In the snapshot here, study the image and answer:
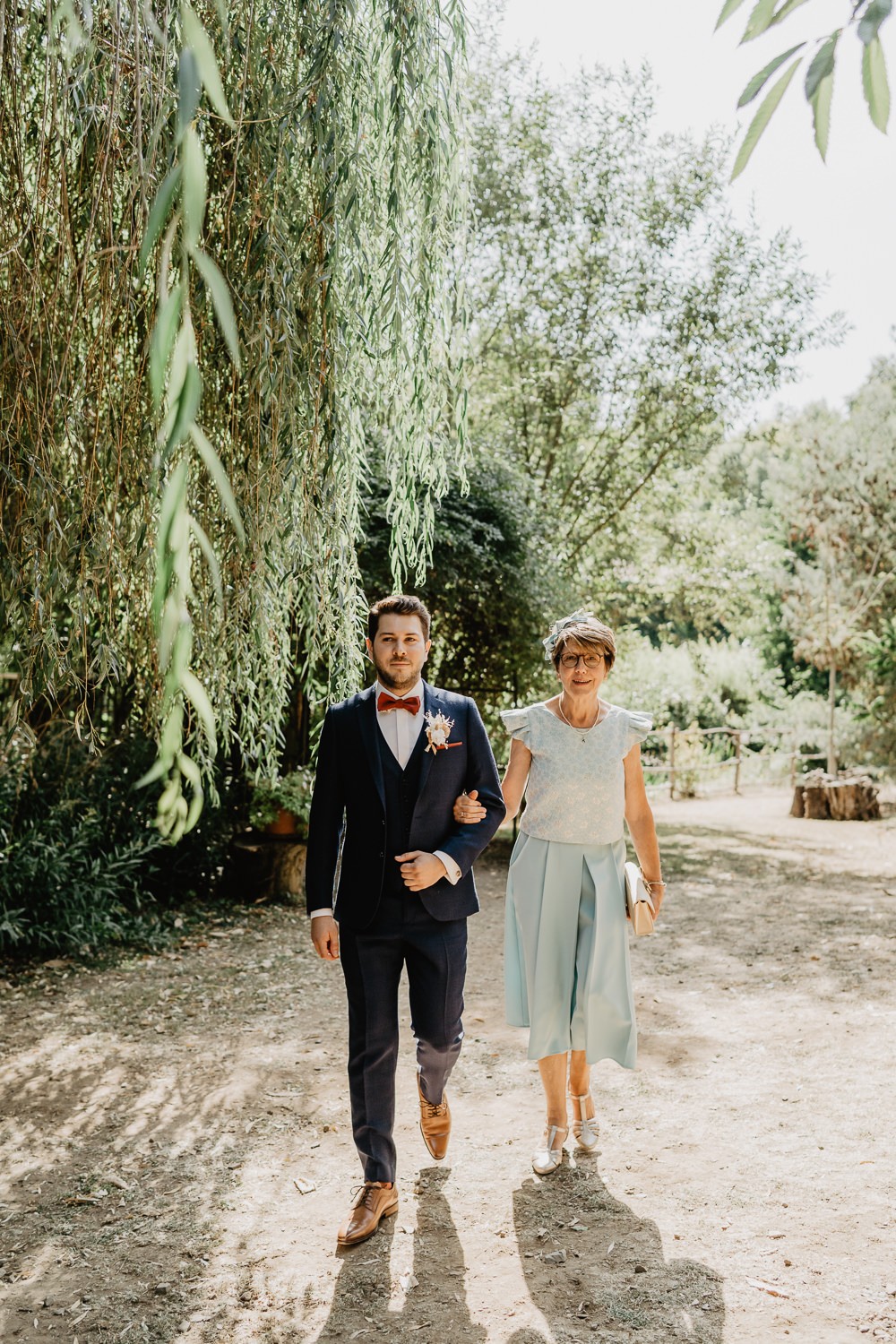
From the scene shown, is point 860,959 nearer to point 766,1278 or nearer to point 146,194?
point 766,1278

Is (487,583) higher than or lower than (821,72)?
higher

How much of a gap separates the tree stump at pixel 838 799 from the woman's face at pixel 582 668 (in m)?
11.9

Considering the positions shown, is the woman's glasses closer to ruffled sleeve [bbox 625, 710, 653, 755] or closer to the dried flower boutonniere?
ruffled sleeve [bbox 625, 710, 653, 755]

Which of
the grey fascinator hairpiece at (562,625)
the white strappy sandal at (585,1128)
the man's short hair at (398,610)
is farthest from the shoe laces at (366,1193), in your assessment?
the grey fascinator hairpiece at (562,625)

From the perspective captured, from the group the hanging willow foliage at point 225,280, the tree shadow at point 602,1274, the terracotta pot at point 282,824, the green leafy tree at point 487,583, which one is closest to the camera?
the tree shadow at point 602,1274

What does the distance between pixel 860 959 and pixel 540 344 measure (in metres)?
8.46

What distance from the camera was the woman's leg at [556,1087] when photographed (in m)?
3.77

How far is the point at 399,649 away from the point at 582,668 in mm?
689

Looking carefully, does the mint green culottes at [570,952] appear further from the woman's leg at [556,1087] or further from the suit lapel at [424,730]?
the suit lapel at [424,730]

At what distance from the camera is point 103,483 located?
344 cm

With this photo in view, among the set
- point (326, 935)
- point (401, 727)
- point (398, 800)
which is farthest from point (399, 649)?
point (326, 935)

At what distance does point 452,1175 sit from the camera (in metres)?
3.79

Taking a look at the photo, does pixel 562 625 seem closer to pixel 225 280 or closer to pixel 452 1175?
pixel 225 280

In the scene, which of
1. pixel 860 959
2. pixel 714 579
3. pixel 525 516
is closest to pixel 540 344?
pixel 525 516
